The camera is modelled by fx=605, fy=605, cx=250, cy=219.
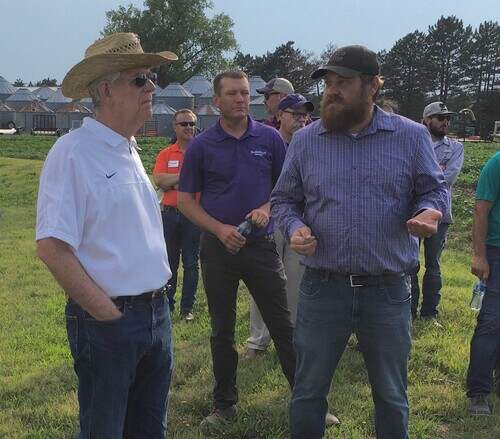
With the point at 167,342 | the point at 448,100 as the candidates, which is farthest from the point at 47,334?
the point at 448,100

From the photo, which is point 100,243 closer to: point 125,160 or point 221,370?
point 125,160

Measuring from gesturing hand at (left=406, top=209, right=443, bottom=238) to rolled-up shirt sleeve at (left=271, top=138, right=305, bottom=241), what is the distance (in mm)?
608

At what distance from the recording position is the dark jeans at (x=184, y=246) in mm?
6488

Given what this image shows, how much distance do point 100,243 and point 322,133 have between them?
4.24 feet

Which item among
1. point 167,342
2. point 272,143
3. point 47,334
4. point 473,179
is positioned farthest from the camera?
point 473,179

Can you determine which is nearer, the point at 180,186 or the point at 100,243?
the point at 100,243

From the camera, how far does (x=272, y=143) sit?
13.3ft

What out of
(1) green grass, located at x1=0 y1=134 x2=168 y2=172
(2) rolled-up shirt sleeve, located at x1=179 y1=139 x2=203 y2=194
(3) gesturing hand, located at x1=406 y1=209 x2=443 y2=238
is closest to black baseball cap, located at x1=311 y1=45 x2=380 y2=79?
(3) gesturing hand, located at x1=406 y1=209 x2=443 y2=238

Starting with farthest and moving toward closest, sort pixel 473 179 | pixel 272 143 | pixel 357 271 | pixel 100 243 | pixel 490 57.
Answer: pixel 490 57, pixel 473 179, pixel 272 143, pixel 357 271, pixel 100 243

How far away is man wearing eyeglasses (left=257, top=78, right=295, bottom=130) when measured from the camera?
18.0ft

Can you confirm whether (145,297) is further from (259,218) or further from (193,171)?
(193,171)

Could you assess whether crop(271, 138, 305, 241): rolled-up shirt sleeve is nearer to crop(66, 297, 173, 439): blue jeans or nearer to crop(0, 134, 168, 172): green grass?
crop(66, 297, 173, 439): blue jeans

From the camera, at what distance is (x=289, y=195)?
10.8 ft

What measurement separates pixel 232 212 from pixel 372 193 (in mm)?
1231
